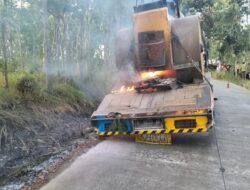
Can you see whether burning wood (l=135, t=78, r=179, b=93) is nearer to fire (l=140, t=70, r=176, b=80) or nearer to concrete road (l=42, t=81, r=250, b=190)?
fire (l=140, t=70, r=176, b=80)

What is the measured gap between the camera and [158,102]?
506 cm

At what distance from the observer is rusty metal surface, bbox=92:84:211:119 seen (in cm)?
475

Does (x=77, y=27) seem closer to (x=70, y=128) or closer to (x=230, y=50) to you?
(x=70, y=128)

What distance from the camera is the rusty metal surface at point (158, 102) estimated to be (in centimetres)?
475

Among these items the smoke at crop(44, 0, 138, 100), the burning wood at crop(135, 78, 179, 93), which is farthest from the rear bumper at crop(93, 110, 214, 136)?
the smoke at crop(44, 0, 138, 100)

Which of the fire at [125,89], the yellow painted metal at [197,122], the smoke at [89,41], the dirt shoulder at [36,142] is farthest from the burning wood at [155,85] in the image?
the smoke at [89,41]

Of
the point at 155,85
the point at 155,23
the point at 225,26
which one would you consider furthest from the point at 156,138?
the point at 225,26

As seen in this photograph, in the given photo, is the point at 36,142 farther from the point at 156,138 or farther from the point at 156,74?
the point at 156,74

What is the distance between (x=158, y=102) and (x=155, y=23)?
64.5 inches

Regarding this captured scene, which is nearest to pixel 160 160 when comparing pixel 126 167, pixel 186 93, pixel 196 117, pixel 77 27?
pixel 126 167

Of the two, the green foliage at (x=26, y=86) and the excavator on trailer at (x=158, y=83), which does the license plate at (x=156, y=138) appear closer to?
the excavator on trailer at (x=158, y=83)

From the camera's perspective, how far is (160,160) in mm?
4254

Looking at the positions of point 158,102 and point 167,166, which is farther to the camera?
point 158,102

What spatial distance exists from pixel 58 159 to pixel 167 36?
3030 millimetres
